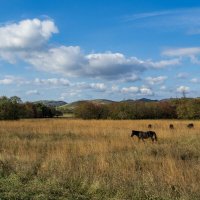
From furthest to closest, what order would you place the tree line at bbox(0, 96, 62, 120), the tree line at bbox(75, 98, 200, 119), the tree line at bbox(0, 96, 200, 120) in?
the tree line at bbox(75, 98, 200, 119) → the tree line at bbox(0, 96, 200, 120) → the tree line at bbox(0, 96, 62, 120)

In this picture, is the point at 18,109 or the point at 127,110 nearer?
the point at 18,109

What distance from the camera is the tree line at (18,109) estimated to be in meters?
64.2

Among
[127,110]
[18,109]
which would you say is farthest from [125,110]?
[18,109]

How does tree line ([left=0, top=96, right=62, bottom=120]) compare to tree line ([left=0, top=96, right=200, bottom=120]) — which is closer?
tree line ([left=0, top=96, right=62, bottom=120])

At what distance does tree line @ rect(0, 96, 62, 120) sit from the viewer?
64.2 meters

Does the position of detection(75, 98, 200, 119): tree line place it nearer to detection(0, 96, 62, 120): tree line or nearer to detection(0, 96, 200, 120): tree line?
detection(0, 96, 200, 120): tree line

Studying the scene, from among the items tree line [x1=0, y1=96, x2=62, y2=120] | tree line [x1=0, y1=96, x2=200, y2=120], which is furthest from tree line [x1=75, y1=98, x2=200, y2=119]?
tree line [x1=0, y1=96, x2=62, y2=120]

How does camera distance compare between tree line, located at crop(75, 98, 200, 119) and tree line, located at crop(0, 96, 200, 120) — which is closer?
tree line, located at crop(0, 96, 200, 120)

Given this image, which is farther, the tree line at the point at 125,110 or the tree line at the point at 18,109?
the tree line at the point at 125,110

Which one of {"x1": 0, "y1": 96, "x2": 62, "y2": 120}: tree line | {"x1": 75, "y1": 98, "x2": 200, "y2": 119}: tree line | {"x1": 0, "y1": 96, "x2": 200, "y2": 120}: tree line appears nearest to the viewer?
{"x1": 0, "y1": 96, "x2": 62, "y2": 120}: tree line

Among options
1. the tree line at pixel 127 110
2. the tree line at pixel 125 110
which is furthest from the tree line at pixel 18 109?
the tree line at pixel 127 110

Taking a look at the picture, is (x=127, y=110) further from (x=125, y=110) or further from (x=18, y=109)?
(x=18, y=109)

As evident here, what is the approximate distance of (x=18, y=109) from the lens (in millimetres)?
69250

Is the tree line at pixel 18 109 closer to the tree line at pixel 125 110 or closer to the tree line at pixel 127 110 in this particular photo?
the tree line at pixel 125 110
